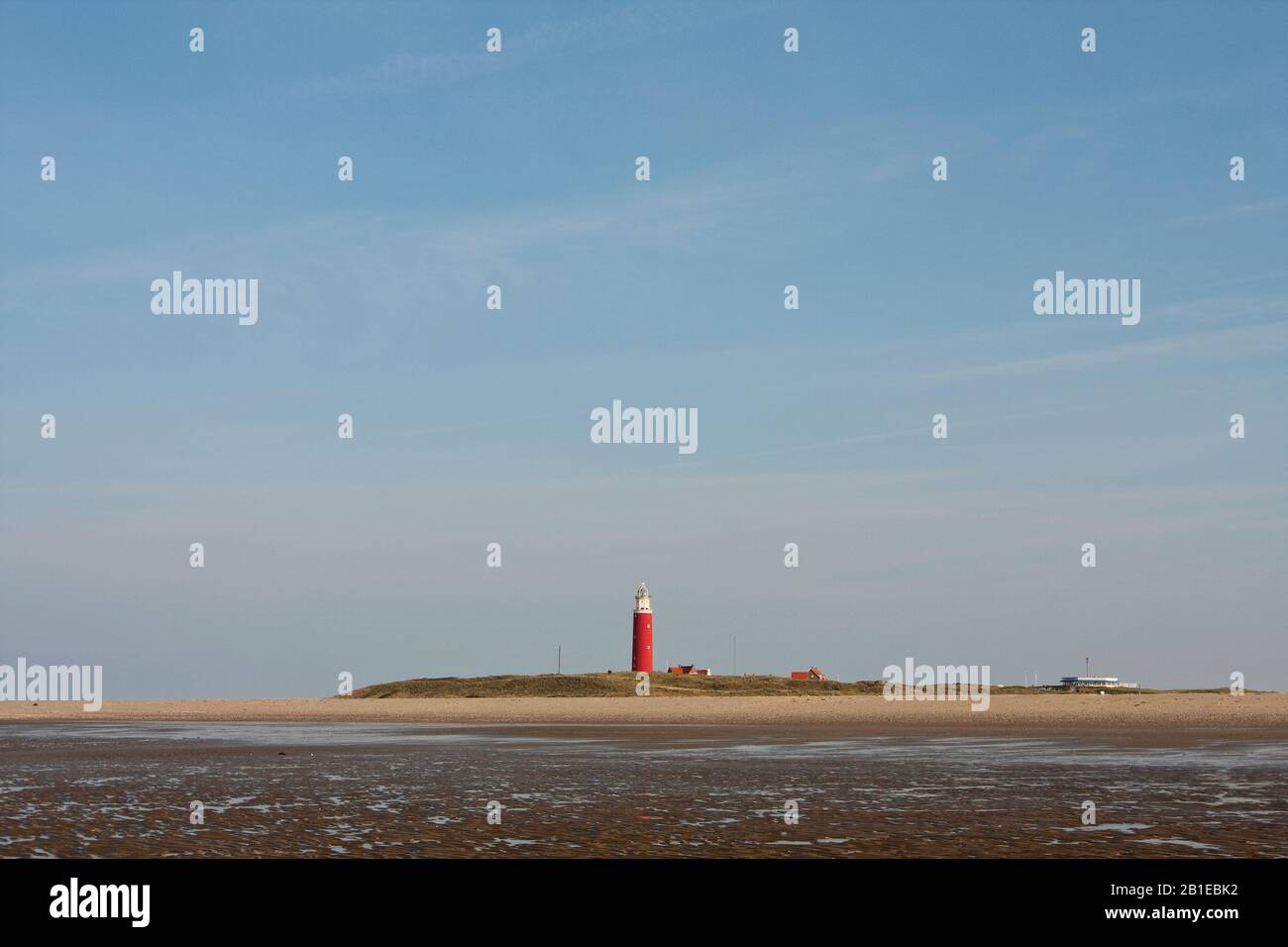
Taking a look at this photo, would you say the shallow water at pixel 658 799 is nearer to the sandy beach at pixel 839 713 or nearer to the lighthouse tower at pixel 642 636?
the sandy beach at pixel 839 713

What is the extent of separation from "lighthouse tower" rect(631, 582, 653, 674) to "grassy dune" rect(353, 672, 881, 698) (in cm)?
202

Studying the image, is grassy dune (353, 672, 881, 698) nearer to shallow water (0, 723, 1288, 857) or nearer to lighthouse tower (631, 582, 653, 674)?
lighthouse tower (631, 582, 653, 674)

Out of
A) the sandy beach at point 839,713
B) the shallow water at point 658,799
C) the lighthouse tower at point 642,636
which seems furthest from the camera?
the lighthouse tower at point 642,636

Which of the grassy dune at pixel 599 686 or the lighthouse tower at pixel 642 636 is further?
the lighthouse tower at pixel 642 636

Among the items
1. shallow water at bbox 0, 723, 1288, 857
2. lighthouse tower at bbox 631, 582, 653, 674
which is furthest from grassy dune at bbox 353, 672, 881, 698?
shallow water at bbox 0, 723, 1288, 857

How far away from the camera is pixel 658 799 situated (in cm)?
2606

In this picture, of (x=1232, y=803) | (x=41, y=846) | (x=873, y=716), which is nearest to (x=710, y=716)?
(x=873, y=716)

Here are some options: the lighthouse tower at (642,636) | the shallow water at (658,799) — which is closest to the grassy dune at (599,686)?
the lighthouse tower at (642,636)

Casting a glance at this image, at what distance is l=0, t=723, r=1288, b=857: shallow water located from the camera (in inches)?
777

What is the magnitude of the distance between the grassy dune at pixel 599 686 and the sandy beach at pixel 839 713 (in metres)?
14.2

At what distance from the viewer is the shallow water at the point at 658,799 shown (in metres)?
19.7

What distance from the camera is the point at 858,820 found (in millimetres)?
22469
